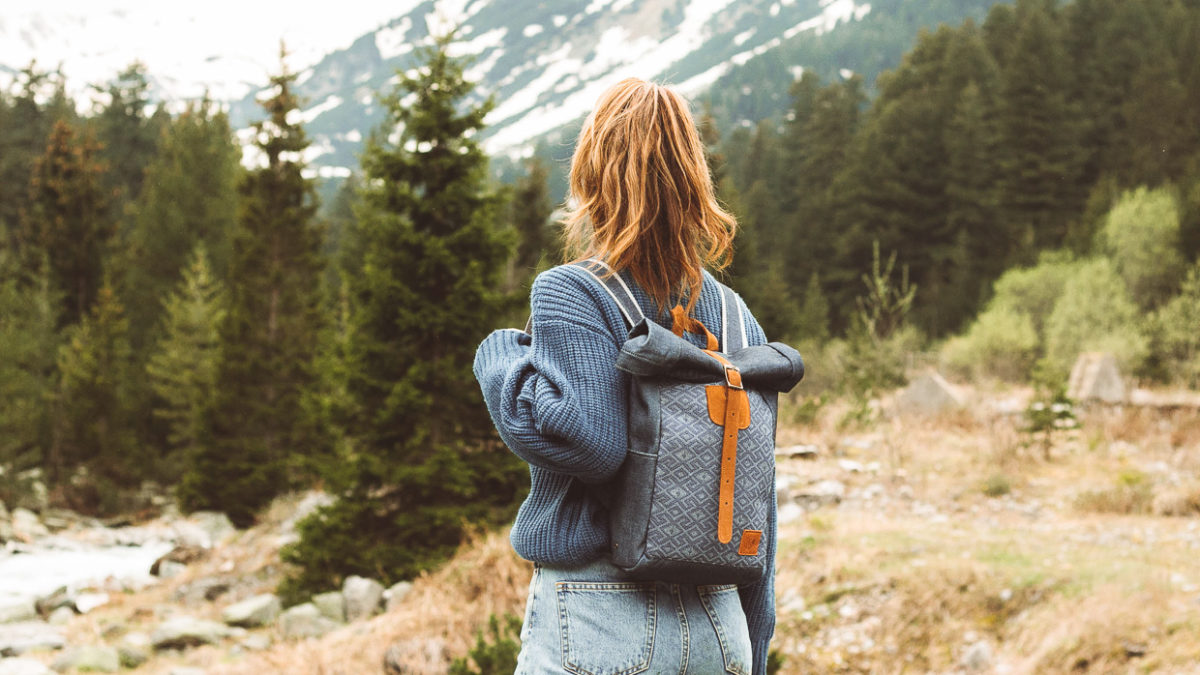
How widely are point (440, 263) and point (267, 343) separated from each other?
415 inches

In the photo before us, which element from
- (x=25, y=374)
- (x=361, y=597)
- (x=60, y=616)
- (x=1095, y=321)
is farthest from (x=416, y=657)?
(x=1095, y=321)

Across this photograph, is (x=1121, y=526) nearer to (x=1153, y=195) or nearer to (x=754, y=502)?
(x=754, y=502)

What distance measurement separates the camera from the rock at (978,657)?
4.94 m

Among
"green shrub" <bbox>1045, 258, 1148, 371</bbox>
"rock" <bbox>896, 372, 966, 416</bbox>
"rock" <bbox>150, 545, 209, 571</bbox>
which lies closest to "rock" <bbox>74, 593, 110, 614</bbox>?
"rock" <bbox>150, 545, 209, 571</bbox>

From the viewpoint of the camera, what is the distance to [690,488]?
1851mm

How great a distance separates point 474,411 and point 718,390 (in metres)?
8.97

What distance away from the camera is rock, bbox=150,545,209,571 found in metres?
14.9

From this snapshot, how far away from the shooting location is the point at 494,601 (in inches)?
266

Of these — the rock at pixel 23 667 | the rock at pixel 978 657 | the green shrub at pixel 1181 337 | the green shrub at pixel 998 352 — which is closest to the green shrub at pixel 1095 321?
the green shrub at pixel 1181 337

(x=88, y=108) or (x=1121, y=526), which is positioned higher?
(x=88, y=108)

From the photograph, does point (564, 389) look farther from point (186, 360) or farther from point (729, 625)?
A: point (186, 360)

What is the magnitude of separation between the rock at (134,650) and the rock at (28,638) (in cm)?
85

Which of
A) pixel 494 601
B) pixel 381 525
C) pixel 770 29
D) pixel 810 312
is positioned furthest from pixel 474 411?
pixel 770 29

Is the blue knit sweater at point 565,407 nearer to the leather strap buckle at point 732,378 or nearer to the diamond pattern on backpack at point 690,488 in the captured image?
the diamond pattern on backpack at point 690,488
